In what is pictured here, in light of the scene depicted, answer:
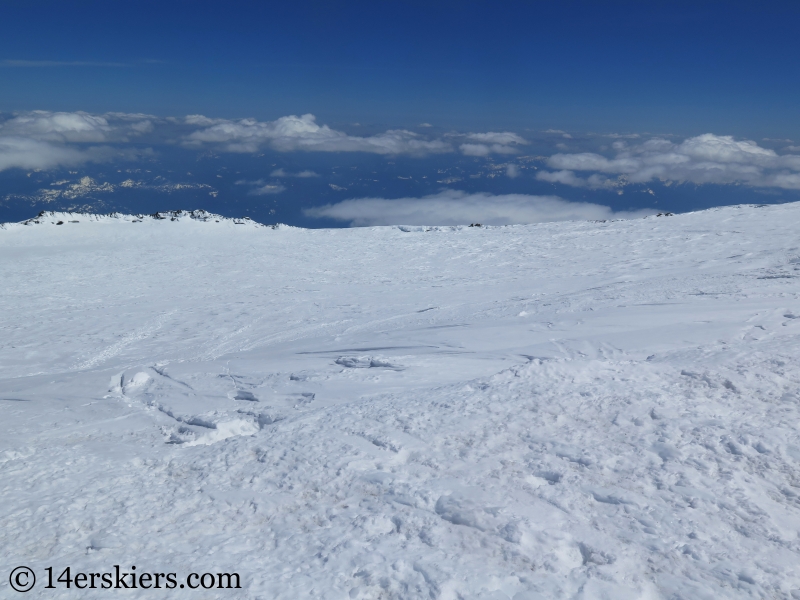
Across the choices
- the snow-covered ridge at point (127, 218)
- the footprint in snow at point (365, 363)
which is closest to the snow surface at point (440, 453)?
the footprint in snow at point (365, 363)

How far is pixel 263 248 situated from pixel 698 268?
24.7m

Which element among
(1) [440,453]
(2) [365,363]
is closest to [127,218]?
(2) [365,363]

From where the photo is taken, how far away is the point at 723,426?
6.52 metres

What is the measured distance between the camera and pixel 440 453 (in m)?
6.45

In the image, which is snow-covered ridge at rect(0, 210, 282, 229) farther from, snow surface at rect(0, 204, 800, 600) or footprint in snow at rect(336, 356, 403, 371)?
footprint in snow at rect(336, 356, 403, 371)

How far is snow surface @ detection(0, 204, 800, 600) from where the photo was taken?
183 inches

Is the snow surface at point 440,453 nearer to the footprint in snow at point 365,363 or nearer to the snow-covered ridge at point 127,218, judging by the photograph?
the footprint in snow at point 365,363

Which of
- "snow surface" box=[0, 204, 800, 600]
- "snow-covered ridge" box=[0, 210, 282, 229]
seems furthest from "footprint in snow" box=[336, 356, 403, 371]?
"snow-covered ridge" box=[0, 210, 282, 229]

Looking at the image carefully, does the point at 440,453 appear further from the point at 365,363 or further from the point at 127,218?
the point at 127,218

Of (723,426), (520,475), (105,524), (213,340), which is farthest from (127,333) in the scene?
(723,426)

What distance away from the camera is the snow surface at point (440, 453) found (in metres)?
4.65

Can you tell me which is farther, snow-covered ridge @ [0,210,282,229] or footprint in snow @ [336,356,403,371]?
snow-covered ridge @ [0,210,282,229]

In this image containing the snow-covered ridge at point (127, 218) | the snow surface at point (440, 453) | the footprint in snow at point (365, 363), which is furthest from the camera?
the snow-covered ridge at point (127, 218)

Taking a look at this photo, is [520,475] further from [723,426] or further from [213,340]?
[213,340]
